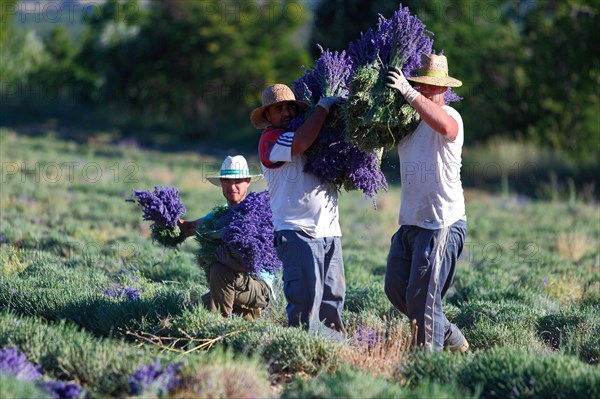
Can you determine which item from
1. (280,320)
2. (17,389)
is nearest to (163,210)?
(280,320)

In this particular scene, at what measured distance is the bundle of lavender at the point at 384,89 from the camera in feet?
18.2

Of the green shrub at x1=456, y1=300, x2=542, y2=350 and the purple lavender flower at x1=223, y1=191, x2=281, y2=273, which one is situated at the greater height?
the purple lavender flower at x1=223, y1=191, x2=281, y2=273

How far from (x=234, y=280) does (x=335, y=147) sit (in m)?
1.33

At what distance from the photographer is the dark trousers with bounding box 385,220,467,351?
5.63 meters

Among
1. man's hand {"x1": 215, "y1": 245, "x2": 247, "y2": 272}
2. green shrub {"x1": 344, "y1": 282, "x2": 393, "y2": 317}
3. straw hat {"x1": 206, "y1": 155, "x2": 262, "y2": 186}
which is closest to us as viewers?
man's hand {"x1": 215, "y1": 245, "x2": 247, "y2": 272}

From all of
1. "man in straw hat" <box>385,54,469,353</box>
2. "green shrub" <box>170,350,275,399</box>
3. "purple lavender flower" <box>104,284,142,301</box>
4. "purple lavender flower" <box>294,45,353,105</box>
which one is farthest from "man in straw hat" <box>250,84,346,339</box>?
"purple lavender flower" <box>104,284,142,301</box>

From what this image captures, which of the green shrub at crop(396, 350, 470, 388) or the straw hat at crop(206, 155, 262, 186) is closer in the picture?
the green shrub at crop(396, 350, 470, 388)

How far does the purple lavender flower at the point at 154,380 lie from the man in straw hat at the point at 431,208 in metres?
1.82

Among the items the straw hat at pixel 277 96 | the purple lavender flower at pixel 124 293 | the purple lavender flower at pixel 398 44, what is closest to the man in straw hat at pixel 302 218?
the straw hat at pixel 277 96

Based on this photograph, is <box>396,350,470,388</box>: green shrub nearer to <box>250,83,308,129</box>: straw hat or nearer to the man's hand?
the man's hand

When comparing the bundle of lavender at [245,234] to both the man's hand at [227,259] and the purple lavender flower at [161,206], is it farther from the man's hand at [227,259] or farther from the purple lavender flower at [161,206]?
the purple lavender flower at [161,206]

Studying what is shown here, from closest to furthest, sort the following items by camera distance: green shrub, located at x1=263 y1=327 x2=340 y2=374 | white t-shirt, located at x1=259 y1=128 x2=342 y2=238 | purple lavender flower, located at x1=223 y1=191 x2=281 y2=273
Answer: green shrub, located at x1=263 y1=327 x2=340 y2=374, white t-shirt, located at x1=259 y1=128 x2=342 y2=238, purple lavender flower, located at x1=223 y1=191 x2=281 y2=273

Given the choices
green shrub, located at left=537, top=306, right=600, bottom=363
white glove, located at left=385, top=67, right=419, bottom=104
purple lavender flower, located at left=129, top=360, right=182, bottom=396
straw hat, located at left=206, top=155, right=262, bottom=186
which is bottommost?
green shrub, located at left=537, top=306, right=600, bottom=363

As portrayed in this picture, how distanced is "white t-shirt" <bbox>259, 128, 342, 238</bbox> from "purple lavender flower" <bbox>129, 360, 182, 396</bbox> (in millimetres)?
1584
